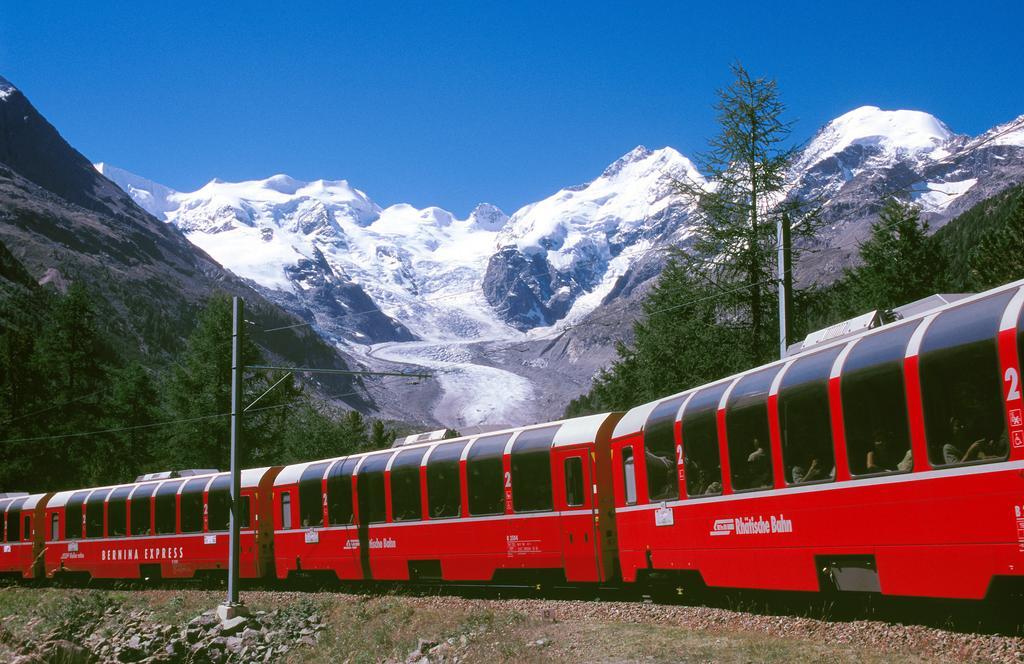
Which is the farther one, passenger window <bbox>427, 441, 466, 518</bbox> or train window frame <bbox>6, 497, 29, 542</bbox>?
train window frame <bbox>6, 497, 29, 542</bbox>

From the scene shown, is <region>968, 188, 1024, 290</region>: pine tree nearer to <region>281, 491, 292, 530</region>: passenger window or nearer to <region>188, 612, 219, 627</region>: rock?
<region>281, 491, 292, 530</region>: passenger window

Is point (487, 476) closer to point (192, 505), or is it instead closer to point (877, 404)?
point (877, 404)

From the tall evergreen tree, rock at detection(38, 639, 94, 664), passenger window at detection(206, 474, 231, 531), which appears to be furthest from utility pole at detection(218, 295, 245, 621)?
the tall evergreen tree

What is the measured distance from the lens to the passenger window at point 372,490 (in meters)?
27.0

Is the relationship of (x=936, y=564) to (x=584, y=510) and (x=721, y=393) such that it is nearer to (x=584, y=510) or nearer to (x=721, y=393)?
(x=721, y=393)

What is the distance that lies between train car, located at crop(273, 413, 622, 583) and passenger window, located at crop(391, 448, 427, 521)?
3 cm

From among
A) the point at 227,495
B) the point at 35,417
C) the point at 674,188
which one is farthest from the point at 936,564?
the point at 35,417

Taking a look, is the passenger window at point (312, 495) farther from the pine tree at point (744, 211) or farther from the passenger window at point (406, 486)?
the pine tree at point (744, 211)

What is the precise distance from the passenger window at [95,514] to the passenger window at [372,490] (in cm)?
1553

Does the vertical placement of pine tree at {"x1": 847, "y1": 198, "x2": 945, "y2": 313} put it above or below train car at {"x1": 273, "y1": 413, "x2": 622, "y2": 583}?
above

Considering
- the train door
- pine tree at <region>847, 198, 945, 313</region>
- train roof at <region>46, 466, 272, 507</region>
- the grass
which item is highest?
pine tree at <region>847, 198, 945, 313</region>

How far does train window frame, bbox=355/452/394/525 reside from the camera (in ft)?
88.3

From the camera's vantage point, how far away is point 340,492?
2855 centimetres

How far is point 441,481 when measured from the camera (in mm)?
24812
